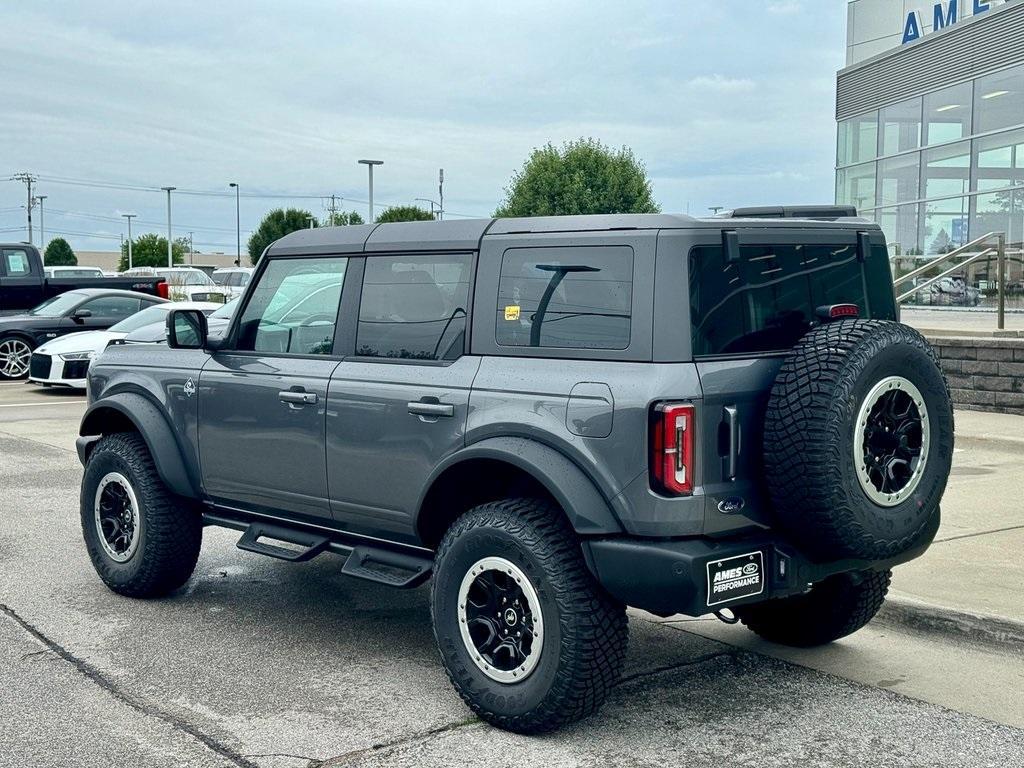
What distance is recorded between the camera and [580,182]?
189ft

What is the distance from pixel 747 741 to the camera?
438cm

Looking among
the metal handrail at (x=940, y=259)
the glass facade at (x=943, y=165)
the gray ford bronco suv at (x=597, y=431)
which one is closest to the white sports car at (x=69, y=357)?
the metal handrail at (x=940, y=259)

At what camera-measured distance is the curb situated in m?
5.48

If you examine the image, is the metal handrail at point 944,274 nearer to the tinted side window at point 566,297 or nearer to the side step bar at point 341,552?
the side step bar at point 341,552

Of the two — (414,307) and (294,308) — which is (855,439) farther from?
(294,308)

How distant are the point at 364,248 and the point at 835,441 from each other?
2.28 metres

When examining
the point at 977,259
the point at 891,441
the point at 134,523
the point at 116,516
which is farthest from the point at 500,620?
the point at 977,259

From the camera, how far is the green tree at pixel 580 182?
57.7 meters

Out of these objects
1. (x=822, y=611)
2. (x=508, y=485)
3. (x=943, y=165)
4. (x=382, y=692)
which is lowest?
(x=382, y=692)

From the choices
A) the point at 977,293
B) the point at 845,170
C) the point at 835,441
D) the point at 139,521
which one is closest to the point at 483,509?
the point at 835,441

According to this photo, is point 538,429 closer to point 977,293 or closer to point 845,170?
point 977,293

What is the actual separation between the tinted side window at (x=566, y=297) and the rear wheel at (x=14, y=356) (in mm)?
17136

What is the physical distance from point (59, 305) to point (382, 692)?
679 inches

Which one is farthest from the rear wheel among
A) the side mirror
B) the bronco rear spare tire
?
the bronco rear spare tire
